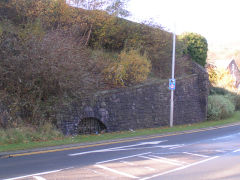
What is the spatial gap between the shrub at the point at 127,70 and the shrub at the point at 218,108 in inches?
344

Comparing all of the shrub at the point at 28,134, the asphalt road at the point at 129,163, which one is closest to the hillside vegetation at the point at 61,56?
the shrub at the point at 28,134

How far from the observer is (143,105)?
18.1 meters

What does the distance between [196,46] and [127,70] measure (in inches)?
471

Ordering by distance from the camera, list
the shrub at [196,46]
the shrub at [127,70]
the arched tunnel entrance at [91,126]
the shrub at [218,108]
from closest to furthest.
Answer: the arched tunnel entrance at [91,126] < the shrub at [127,70] < the shrub at [218,108] < the shrub at [196,46]

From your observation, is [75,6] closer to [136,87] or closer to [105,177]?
[136,87]

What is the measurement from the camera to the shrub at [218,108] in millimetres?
24406

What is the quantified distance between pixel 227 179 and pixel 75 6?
1732 cm

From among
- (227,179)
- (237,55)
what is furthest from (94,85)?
(237,55)

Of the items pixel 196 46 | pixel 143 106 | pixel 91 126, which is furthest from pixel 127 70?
pixel 196 46

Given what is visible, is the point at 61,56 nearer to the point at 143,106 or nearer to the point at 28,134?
the point at 28,134

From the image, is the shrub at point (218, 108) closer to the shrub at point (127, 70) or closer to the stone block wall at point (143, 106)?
the stone block wall at point (143, 106)

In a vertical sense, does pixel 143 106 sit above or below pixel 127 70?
below

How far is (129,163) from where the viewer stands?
27.2ft

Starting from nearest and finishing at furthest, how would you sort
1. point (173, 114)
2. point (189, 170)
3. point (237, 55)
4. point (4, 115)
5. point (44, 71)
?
point (189, 170)
point (4, 115)
point (44, 71)
point (173, 114)
point (237, 55)
